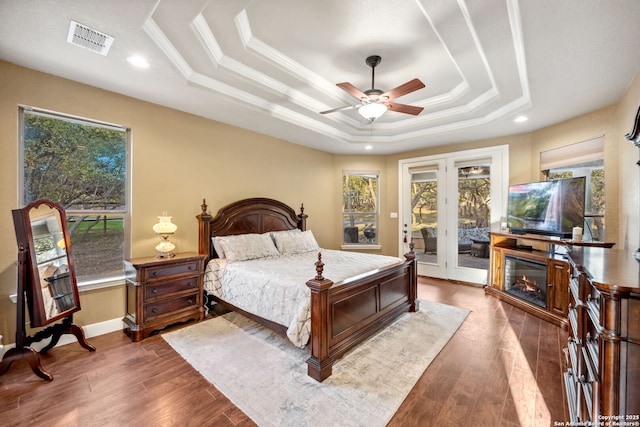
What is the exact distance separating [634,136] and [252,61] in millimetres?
3144

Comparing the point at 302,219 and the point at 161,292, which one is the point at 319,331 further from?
the point at 302,219

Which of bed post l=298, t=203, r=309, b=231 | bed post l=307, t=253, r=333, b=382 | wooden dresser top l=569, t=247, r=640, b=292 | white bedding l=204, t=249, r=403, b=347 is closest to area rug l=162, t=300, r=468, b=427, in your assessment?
bed post l=307, t=253, r=333, b=382

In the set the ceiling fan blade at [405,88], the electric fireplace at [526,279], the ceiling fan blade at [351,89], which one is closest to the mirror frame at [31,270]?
the ceiling fan blade at [351,89]

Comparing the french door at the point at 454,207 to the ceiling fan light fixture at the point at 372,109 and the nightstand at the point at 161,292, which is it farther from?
the nightstand at the point at 161,292

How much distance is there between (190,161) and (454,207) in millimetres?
4564

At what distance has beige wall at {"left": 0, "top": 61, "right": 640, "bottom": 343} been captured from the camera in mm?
2461

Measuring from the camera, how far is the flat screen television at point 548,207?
3.30m

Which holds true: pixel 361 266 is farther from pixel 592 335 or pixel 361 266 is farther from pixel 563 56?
pixel 563 56

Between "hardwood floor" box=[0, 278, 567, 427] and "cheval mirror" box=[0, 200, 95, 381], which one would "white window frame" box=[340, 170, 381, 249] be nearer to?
"hardwood floor" box=[0, 278, 567, 427]

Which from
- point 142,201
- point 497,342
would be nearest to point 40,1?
point 142,201

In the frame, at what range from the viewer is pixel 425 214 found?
548cm

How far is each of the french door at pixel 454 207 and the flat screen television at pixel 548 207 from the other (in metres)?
0.48

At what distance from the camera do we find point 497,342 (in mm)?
2762

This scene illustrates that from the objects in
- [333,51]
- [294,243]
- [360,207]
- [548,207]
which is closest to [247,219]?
[294,243]
